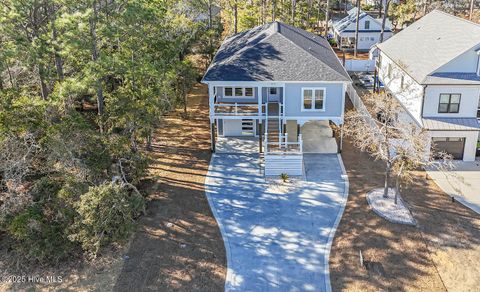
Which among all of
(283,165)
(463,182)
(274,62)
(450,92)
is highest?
(274,62)

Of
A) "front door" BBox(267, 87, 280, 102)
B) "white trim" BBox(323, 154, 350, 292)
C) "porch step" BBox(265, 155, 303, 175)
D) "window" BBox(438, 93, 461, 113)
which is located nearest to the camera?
"white trim" BBox(323, 154, 350, 292)

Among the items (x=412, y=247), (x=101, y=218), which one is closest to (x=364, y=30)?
Result: (x=412, y=247)

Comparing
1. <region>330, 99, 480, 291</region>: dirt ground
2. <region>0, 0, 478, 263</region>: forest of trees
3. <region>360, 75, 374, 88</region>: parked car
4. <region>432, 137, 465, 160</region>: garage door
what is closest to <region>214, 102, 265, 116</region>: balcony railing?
<region>0, 0, 478, 263</region>: forest of trees

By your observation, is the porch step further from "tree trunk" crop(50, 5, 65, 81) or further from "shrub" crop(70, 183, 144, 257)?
"tree trunk" crop(50, 5, 65, 81)

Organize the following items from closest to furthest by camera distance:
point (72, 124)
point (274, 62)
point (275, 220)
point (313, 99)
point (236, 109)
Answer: point (72, 124) < point (275, 220) < point (313, 99) < point (274, 62) < point (236, 109)

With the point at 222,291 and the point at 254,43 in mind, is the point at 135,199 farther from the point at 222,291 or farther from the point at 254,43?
the point at 254,43

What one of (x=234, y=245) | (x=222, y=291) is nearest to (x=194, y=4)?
(x=234, y=245)

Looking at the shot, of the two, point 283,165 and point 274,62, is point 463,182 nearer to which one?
point 283,165
